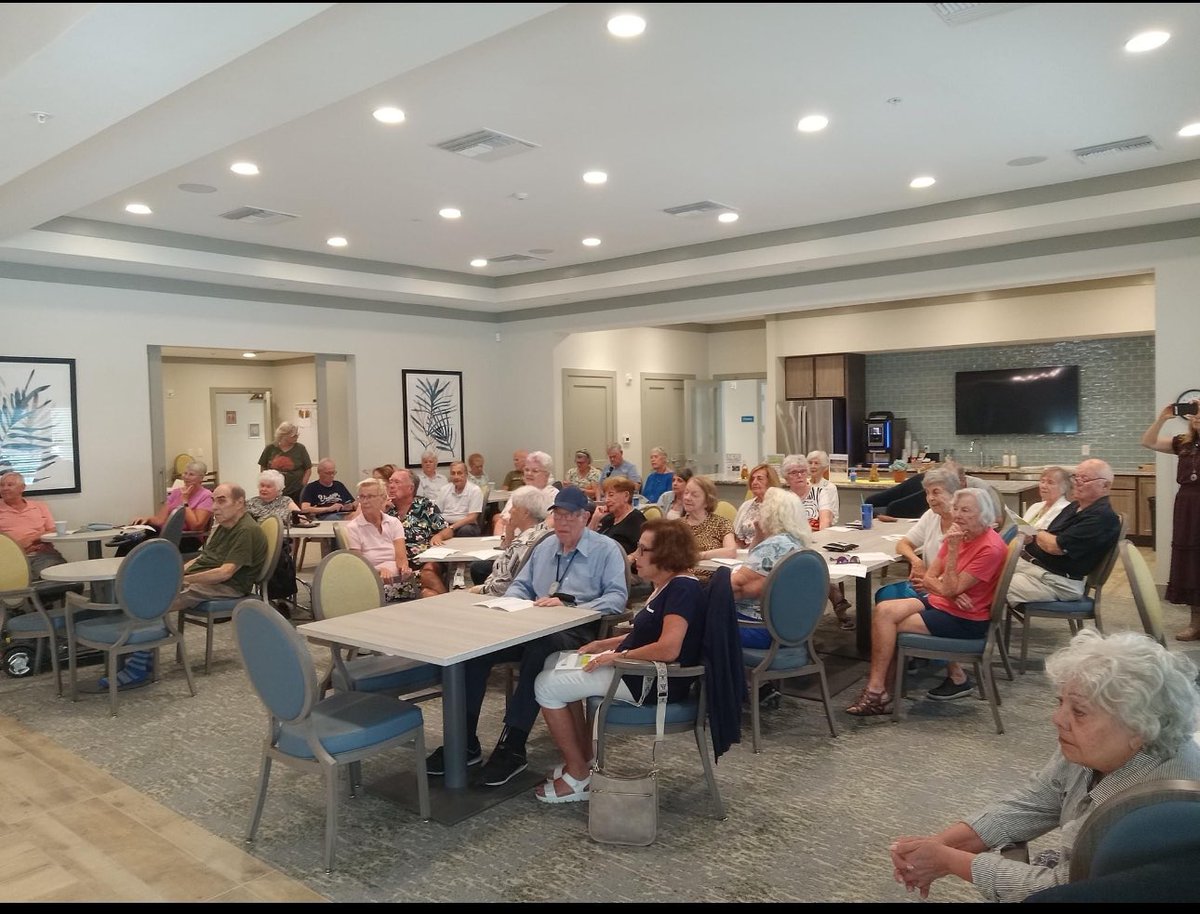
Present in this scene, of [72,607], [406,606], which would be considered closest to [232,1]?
Answer: [406,606]

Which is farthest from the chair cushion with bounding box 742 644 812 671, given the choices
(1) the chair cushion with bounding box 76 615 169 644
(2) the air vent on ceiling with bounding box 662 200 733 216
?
(2) the air vent on ceiling with bounding box 662 200 733 216

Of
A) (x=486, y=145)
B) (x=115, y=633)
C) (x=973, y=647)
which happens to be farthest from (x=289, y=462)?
(x=973, y=647)

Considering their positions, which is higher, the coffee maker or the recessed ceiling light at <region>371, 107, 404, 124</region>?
the recessed ceiling light at <region>371, 107, 404, 124</region>

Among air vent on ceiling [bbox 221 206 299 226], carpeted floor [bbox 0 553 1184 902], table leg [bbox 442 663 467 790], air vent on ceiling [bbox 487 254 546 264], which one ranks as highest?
air vent on ceiling [bbox 487 254 546 264]

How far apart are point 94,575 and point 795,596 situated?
158 inches

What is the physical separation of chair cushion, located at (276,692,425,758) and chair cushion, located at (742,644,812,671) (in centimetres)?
162

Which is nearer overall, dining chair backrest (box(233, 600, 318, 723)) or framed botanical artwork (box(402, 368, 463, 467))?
dining chair backrest (box(233, 600, 318, 723))

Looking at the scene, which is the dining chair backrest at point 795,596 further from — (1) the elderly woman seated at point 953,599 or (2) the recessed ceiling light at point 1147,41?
(2) the recessed ceiling light at point 1147,41

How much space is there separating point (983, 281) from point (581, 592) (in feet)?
16.7

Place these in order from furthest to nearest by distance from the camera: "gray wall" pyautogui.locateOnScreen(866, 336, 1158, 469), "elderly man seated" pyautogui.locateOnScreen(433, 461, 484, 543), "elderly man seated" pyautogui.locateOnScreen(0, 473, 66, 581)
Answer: "gray wall" pyautogui.locateOnScreen(866, 336, 1158, 469) < "elderly man seated" pyautogui.locateOnScreen(433, 461, 484, 543) < "elderly man seated" pyautogui.locateOnScreen(0, 473, 66, 581)

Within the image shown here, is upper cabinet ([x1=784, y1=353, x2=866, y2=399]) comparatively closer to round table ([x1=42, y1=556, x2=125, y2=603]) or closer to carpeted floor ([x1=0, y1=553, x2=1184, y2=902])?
carpeted floor ([x1=0, y1=553, x2=1184, y2=902])

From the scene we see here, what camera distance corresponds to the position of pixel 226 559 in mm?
5398

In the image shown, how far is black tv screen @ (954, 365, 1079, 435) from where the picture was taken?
391 inches

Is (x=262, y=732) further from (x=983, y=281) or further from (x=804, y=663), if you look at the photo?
(x=983, y=281)
